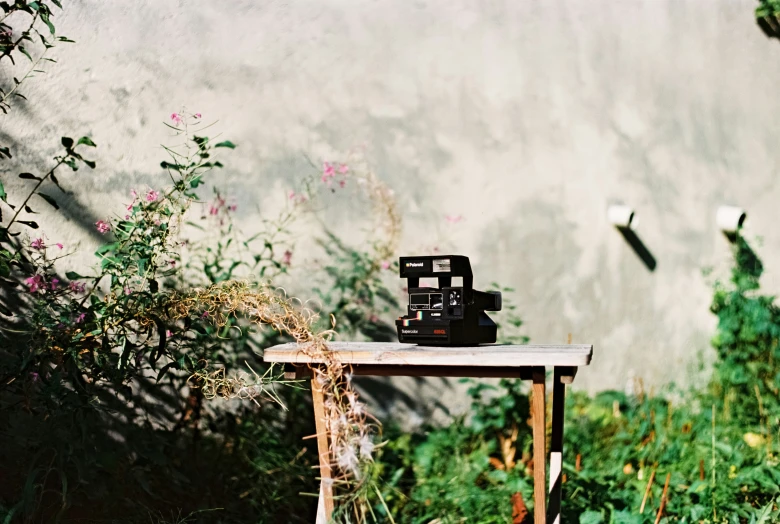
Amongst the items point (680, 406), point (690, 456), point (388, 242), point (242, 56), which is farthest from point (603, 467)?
point (242, 56)

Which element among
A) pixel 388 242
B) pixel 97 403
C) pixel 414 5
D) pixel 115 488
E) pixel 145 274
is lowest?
pixel 115 488

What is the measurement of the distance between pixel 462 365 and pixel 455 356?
0.04 metres

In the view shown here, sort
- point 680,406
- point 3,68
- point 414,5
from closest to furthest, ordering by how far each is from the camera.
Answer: point 3,68 → point 414,5 → point 680,406

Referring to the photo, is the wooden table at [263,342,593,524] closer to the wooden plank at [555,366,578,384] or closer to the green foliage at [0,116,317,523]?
the wooden plank at [555,366,578,384]

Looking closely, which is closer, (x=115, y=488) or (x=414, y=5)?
(x=115, y=488)

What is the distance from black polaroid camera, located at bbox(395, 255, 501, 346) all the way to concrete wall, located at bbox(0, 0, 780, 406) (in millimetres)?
1294

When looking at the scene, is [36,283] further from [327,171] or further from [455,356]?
[455,356]

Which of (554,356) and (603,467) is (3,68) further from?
(603,467)

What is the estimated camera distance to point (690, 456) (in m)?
4.13

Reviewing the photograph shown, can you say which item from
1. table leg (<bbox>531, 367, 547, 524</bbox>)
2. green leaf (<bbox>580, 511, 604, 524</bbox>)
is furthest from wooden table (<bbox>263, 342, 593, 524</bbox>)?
green leaf (<bbox>580, 511, 604, 524</bbox>)

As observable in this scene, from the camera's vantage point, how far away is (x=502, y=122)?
14.7 feet

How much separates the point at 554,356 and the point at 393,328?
1.61m

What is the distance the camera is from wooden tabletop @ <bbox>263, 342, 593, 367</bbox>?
2.72 m

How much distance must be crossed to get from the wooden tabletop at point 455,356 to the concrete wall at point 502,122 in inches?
53.3
